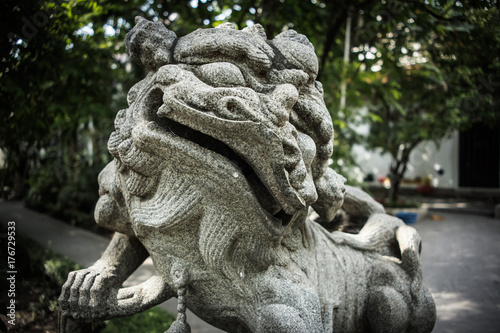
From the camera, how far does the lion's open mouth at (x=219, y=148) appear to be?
1.41 m

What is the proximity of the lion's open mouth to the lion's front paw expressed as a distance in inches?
26.9

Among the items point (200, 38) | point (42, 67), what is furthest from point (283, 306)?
point (42, 67)

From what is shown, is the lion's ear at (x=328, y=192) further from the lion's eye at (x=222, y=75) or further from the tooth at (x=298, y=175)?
the lion's eye at (x=222, y=75)

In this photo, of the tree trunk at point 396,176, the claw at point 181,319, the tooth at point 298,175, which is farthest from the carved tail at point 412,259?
Answer: the tree trunk at point 396,176

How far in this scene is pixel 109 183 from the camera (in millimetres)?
1605

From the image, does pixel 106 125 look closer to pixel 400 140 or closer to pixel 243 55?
pixel 243 55

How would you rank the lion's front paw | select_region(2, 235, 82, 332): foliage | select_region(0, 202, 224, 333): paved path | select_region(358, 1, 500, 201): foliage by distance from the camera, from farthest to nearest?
select_region(0, 202, 224, 333): paved path, select_region(358, 1, 500, 201): foliage, select_region(2, 235, 82, 332): foliage, the lion's front paw

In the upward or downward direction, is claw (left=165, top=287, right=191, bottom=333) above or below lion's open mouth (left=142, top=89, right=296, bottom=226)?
below

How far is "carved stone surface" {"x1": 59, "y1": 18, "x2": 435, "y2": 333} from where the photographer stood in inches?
51.3

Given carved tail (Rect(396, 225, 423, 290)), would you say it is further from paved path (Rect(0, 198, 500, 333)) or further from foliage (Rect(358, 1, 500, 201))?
foliage (Rect(358, 1, 500, 201))

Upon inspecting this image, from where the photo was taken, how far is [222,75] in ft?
4.37

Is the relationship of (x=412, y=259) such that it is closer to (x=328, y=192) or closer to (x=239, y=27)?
(x=328, y=192)

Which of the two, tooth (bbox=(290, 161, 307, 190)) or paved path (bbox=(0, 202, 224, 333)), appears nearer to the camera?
tooth (bbox=(290, 161, 307, 190))

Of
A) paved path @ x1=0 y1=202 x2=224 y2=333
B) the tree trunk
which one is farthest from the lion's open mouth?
the tree trunk
